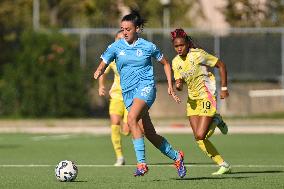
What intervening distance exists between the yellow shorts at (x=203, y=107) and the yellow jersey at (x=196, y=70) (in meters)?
0.08

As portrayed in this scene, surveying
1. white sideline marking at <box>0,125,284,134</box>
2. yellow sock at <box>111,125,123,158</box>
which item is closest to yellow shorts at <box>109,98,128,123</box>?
yellow sock at <box>111,125,123,158</box>

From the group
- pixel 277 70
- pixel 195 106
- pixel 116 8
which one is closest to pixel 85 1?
pixel 116 8

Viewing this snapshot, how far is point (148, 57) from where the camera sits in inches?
592

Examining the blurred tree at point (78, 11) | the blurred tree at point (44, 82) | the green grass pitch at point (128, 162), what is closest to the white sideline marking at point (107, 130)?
the green grass pitch at point (128, 162)

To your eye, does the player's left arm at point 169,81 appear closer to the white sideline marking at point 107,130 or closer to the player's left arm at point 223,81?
the player's left arm at point 223,81

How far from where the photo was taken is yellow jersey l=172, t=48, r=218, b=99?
648 inches

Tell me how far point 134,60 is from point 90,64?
81.7ft

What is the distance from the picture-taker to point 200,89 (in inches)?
654

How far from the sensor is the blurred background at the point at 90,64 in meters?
38.9

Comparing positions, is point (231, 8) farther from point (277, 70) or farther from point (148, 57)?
point (148, 57)

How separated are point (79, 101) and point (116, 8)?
8977 mm

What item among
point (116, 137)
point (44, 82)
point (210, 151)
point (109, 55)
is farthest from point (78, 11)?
point (109, 55)

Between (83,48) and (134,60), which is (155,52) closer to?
(134,60)

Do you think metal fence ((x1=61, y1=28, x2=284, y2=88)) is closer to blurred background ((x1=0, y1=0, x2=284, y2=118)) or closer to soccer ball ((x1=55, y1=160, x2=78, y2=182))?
blurred background ((x1=0, y1=0, x2=284, y2=118))
